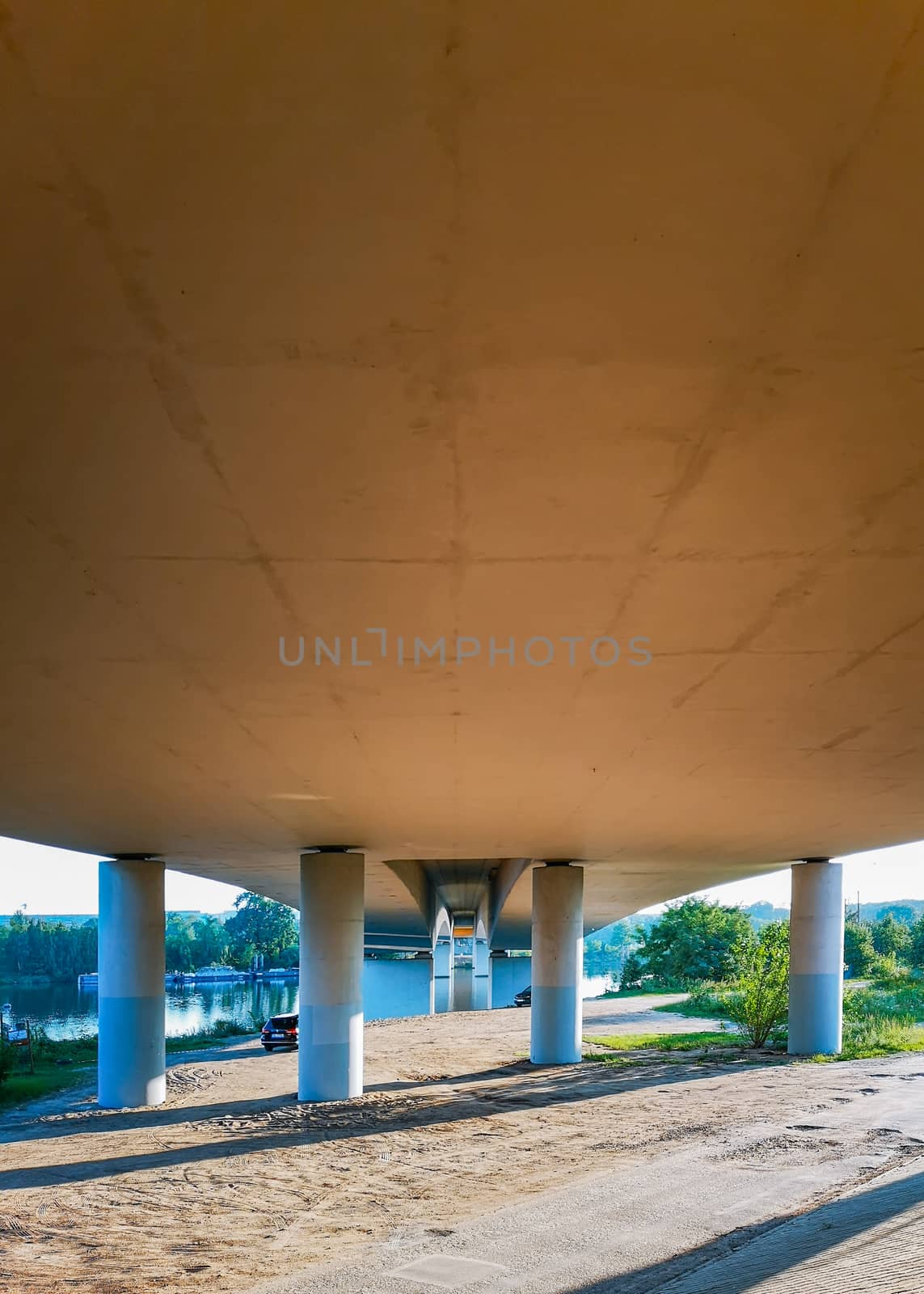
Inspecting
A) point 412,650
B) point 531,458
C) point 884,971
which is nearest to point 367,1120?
point 412,650

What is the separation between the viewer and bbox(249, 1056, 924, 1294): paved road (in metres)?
8.43

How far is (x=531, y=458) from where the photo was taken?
464cm

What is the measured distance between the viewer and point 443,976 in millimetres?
78750

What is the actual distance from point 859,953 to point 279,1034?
159ft

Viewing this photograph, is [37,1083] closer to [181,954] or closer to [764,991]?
[764,991]

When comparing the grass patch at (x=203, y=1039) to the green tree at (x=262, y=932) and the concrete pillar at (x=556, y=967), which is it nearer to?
the concrete pillar at (x=556, y=967)

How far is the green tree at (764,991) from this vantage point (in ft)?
90.1

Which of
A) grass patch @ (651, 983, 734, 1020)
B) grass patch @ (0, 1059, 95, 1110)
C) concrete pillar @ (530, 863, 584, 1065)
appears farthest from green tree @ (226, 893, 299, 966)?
concrete pillar @ (530, 863, 584, 1065)

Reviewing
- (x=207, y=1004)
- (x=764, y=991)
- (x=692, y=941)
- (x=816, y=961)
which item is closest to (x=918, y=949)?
(x=692, y=941)

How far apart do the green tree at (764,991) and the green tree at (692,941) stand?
3134 cm

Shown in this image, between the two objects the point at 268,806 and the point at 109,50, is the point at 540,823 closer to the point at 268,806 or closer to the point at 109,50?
the point at 268,806

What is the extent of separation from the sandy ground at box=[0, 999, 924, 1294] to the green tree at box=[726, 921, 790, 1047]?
3.94m

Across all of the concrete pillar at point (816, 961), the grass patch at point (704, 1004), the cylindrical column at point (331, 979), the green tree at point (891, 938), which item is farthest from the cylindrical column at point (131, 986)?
the green tree at point (891, 938)

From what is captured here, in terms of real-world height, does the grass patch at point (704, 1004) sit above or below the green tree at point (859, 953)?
above
